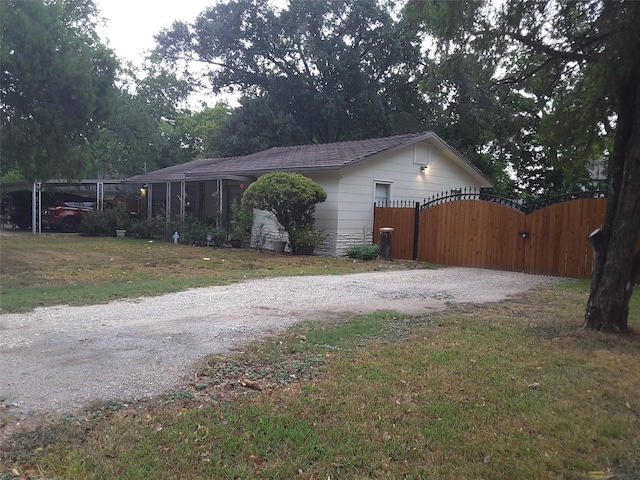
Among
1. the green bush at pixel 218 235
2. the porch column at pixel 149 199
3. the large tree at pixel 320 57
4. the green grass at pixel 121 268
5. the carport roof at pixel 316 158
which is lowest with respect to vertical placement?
the green grass at pixel 121 268

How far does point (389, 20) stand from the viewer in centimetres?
2819

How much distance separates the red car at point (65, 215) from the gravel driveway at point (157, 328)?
18202 mm

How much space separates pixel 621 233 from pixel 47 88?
12664 millimetres

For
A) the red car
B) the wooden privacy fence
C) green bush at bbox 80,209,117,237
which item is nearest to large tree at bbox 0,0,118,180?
green bush at bbox 80,209,117,237

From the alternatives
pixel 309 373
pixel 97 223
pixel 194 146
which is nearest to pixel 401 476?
pixel 309 373

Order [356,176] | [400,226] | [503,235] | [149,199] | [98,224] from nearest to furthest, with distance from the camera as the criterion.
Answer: [503,235] < [400,226] < [356,176] < [98,224] < [149,199]

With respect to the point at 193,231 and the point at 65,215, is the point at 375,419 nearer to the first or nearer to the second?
the point at 193,231

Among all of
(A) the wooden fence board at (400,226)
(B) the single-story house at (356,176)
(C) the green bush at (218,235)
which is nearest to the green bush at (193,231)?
(C) the green bush at (218,235)

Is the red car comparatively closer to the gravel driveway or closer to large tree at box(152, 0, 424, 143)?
large tree at box(152, 0, 424, 143)

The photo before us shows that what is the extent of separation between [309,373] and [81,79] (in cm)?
1142

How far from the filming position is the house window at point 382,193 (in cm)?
1691

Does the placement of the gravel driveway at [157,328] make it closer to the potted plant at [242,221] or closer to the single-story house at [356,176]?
the single-story house at [356,176]

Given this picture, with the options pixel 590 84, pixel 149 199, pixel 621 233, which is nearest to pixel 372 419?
pixel 621 233

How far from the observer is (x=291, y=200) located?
14.6 m
